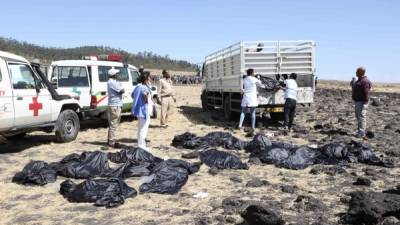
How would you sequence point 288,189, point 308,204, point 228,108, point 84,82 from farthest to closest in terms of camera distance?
point 228,108, point 84,82, point 288,189, point 308,204

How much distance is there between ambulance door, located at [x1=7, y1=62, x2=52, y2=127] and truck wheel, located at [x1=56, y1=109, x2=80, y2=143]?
413 millimetres

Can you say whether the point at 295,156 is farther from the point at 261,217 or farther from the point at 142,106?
the point at 261,217

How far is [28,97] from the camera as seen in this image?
35.7ft

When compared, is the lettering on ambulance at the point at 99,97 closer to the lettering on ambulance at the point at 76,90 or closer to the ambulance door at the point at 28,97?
the lettering on ambulance at the point at 76,90

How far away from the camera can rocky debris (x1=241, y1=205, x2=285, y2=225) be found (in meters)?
5.81

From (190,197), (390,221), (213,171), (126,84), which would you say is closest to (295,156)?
(213,171)

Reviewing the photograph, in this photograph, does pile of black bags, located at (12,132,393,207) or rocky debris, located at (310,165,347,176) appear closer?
pile of black bags, located at (12,132,393,207)

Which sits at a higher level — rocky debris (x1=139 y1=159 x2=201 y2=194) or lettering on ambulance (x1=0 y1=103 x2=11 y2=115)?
lettering on ambulance (x1=0 y1=103 x2=11 y2=115)

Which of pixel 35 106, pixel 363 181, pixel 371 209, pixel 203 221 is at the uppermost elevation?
pixel 35 106

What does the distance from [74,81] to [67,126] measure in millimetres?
2209

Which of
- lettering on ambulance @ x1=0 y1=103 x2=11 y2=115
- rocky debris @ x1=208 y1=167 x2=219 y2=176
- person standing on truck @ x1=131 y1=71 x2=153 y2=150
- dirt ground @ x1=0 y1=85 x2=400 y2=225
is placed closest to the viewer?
dirt ground @ x1=0 y1=85 x2=400 y2=225

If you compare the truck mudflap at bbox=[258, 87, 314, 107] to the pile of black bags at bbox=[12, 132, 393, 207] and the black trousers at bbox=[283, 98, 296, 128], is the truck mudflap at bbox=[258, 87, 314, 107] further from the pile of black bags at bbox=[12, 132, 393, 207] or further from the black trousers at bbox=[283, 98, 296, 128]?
the pile of black bags at bbox=[12, 132, 393, 207]

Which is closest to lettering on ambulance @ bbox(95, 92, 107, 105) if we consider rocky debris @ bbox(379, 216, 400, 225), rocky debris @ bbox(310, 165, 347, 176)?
rocky debris @ bbox(310, 165, 347, 176)

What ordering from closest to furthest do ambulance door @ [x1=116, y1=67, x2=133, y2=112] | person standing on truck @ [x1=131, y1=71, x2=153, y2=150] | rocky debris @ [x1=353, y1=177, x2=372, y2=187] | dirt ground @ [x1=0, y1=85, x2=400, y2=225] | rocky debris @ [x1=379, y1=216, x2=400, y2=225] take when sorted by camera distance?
1. rocky debris @ [x1=379, y1=216, x2=400, y2=225]
2. dirt ground @ [x1=0, y1=85, x2=400, y2=225]
3. rocky debris @ [x1=353, y1=177, x2=372, y2=187]
4. person standing on truck @ [x1=131, y1=71, x2=153, y2=150]
5. ambulance door @ [x1=116, y1=67, x2=133, y2=112]
